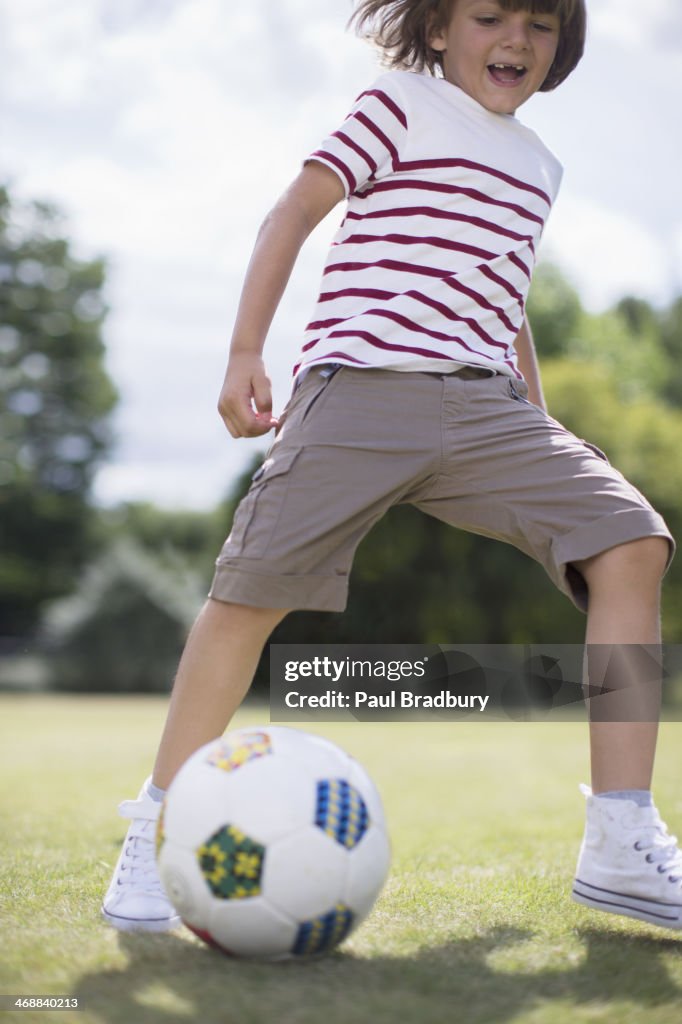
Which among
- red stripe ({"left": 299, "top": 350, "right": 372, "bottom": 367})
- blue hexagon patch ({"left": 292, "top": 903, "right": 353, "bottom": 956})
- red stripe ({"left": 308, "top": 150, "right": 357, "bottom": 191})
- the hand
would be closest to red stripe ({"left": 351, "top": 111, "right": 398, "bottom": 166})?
red stripe ({"left": 308, "top": 150, "right": 357, "bottom": 191})

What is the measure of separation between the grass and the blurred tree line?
1023 cm

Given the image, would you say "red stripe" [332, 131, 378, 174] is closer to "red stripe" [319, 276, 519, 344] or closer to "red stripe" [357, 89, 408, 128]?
"red stripe" [357, 89, 408, 128]

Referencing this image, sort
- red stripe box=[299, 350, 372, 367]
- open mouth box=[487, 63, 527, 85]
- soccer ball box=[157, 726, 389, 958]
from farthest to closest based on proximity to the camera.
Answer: open mouth box=[487, 63, 527, 85], red stripe box=[299, 350, 372, 367], soccer ball box=[157, 726, 389, 958]

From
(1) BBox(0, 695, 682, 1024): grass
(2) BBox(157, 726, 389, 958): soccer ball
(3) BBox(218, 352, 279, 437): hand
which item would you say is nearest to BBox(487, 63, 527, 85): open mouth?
(3) BBox(218, 352, 279, 437): hand

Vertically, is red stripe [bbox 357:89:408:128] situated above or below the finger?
above

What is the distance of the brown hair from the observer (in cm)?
267

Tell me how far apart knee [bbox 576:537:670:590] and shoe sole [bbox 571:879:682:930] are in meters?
0.59

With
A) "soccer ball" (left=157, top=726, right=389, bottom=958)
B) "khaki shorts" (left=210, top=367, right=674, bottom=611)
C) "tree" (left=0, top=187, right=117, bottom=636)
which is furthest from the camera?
"tree" (left=0, top=187, right=117, bottom=636)

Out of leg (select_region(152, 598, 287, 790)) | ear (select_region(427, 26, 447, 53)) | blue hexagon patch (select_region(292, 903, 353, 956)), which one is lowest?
blue hexagon patch (select_region(292, 903, 353, 956))

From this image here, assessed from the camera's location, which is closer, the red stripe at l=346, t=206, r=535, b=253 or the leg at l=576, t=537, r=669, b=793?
the leg at l=576, t=537, r=669, b=793

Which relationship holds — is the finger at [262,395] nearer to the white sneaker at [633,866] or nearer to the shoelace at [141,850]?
the shoelace at [141,850]

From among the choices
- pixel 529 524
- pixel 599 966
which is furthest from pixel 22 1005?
pixel 529 524

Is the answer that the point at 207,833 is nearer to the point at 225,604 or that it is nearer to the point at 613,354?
the point at 225,604

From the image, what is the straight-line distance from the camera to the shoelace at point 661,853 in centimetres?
213
